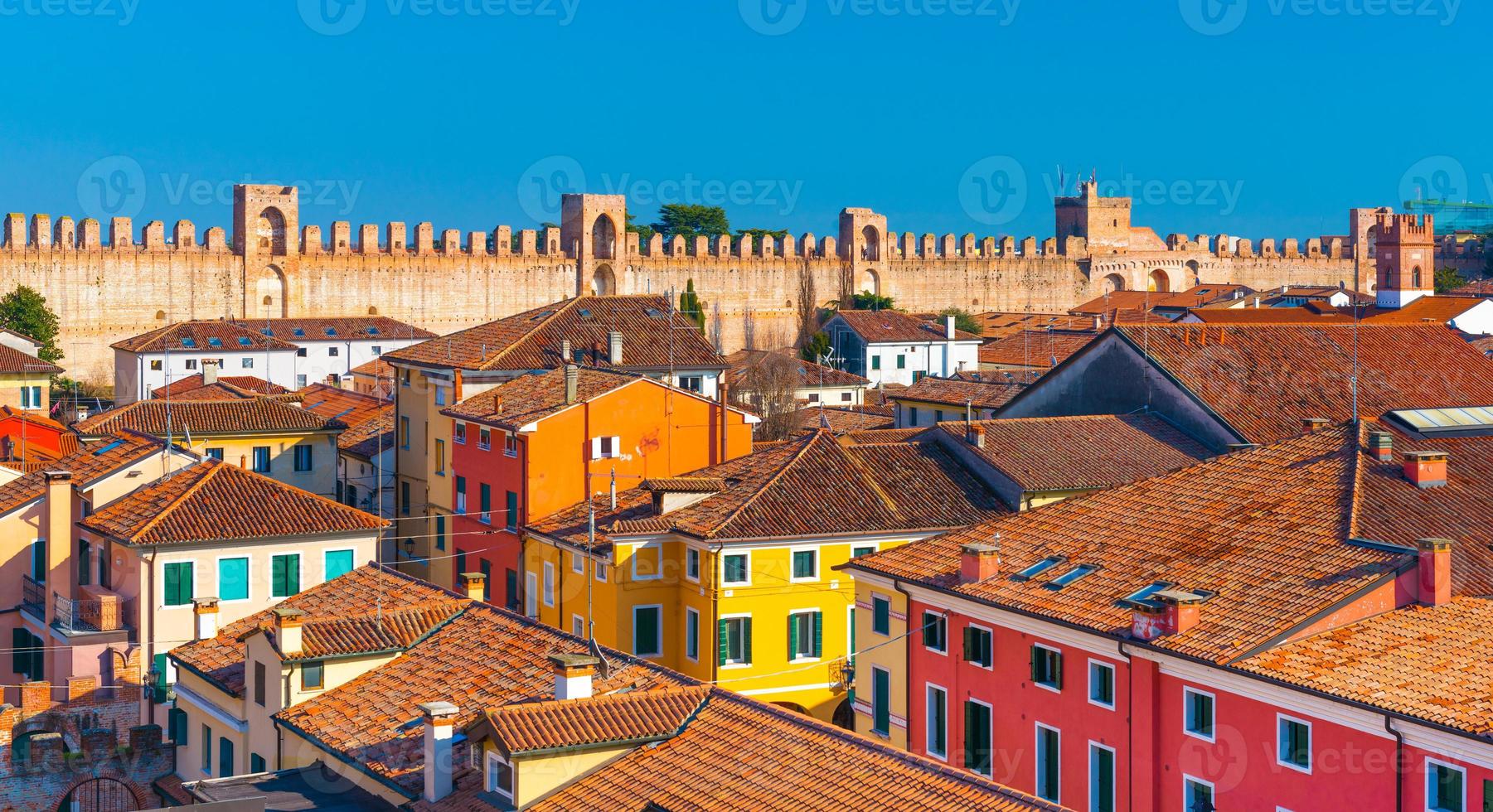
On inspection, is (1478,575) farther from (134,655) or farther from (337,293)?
(337,293)

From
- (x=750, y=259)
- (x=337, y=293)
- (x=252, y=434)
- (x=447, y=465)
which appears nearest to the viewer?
(x=447, y=465)

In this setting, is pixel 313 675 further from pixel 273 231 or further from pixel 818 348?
pixel 273 231

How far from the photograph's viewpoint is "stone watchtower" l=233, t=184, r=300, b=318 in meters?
59.4

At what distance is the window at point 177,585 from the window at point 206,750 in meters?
4.01

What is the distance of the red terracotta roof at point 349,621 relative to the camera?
599 inches

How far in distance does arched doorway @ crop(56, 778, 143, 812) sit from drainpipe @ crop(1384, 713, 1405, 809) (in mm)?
Answer: 9570

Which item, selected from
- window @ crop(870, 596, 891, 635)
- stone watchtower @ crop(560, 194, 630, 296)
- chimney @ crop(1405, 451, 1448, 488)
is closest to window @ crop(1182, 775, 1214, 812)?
chimney @ crop(1405, 451, 1448, 488)

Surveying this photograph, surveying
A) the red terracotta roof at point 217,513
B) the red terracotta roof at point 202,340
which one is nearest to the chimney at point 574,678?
the red terracotta roof at point 217,513

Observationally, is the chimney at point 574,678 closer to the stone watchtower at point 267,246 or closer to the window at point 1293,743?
the window at point 1293,743

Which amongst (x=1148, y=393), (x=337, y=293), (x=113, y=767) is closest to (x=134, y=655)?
(x=113, y=767)

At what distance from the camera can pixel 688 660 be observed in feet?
69.3

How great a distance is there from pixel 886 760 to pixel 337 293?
51.6 metres

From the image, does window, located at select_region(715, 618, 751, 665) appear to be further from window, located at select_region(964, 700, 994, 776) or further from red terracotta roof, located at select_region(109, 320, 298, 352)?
red terracotta roof, located at select_region(109, 320, 298, 352)

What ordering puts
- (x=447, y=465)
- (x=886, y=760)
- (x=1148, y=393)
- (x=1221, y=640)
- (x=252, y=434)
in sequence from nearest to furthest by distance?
(x=886, y=760), (x=1221, y=640), (x=1148, y=393), (x=447, y=465), (x=252, y=434)
